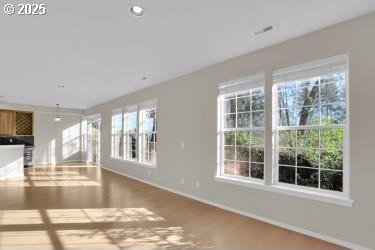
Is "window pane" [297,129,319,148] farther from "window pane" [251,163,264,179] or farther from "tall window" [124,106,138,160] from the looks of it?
"tall window" [124,106,138,160]

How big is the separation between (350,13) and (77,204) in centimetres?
513

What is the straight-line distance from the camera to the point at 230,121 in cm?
465

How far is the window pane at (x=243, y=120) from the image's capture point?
433 centimetres

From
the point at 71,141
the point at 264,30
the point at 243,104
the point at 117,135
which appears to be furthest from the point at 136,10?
the point at 71,141

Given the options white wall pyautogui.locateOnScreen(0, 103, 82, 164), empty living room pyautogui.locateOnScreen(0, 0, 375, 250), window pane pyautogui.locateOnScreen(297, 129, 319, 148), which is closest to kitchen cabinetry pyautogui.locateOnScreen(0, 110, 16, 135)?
white wall pyautogui.locateOnScreen(0, 103, 82, 164)

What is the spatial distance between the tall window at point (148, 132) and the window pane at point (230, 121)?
265cm

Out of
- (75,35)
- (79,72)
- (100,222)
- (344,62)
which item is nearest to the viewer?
(344,62)

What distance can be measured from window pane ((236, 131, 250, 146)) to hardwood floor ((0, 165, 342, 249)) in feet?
3.93

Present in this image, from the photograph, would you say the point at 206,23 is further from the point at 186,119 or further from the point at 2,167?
the point at 2,167

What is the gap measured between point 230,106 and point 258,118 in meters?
0.69

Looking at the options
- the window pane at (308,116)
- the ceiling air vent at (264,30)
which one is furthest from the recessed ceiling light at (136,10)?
the window pane at (308,116)

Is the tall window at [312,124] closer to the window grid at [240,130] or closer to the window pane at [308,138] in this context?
the window pane at [308,138]

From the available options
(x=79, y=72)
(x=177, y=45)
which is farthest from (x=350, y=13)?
(x=79, y=72)

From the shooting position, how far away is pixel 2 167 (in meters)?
7.52
